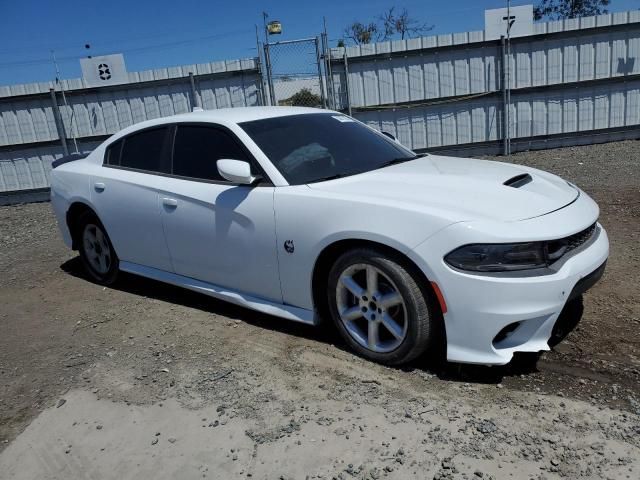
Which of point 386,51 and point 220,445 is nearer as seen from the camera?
point 220,445

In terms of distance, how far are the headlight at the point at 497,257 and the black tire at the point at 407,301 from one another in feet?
0.88

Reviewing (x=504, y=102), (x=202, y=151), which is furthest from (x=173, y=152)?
(x=504, y=102)

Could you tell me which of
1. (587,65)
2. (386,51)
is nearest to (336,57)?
(386,51)

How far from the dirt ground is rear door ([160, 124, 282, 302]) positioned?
1.50ft

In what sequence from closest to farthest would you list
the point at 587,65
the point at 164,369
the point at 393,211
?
the point at 393,211
the point at 164,369
the point at 587,65

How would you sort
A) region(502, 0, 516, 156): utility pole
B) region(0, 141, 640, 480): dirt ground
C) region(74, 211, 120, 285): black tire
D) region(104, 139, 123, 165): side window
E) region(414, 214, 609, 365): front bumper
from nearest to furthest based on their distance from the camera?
region(0, 141, 640, 480): dirt ground → region(414, 214, 609, 365): front bumper → region(104, 139, 123, 165): side window → region(74, 211, 120, 285): black tire → region(502, 0, 516, 156): utility pole

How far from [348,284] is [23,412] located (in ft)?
6.87

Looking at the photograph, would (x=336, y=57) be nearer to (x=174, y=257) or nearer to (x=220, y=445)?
(x=174, y=257)

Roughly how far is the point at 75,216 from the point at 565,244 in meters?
4.42

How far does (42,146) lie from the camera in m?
11.3

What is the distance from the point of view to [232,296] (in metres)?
3.96

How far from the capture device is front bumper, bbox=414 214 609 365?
2766 mm

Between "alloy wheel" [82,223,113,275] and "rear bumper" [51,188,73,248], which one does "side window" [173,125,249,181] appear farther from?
"rear bumper" [51,188,73,248]

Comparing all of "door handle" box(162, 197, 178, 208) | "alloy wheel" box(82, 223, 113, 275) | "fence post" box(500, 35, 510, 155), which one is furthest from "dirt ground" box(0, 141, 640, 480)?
"fence post" box(500, 35, 510, 155)
